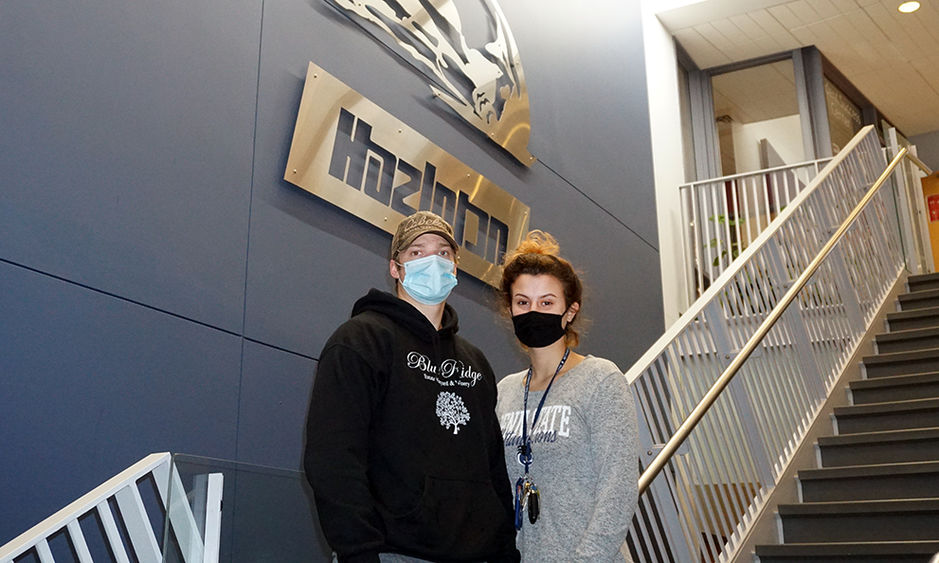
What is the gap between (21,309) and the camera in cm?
258

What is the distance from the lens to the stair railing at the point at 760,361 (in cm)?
340

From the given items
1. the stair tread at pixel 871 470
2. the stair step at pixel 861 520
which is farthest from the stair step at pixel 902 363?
the stair step at pixel 861 520

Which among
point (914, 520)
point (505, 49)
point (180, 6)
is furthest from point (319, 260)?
point (914, 520)

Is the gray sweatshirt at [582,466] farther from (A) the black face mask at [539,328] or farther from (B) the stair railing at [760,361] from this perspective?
(B) the stair railing at [760,361]

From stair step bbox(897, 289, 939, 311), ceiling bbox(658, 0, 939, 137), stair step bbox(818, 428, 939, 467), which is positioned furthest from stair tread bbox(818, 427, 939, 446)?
ceiling bbox(658, 0, 939, 137)

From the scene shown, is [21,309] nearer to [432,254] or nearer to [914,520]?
[432,254]

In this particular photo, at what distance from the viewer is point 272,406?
3396mm

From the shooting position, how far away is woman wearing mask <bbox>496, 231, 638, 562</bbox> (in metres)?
1.91

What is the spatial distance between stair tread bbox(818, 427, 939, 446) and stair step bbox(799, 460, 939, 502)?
0.75 feet

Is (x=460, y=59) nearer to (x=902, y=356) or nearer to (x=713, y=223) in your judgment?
(x=902, y=356)

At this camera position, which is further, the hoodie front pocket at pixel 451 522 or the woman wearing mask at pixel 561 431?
the woman wearing mask at pixel 561 431

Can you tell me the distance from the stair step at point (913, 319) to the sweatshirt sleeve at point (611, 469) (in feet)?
14.4

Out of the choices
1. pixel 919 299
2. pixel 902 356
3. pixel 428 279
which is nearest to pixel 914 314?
pixel 919 299

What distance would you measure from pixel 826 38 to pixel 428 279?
7.58m
